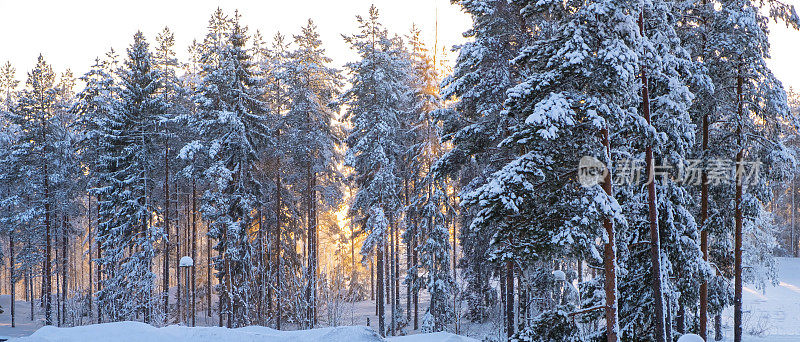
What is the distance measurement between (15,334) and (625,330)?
106 ft

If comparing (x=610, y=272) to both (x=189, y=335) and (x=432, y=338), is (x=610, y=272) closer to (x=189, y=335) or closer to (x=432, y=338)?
(x=432, y=338)

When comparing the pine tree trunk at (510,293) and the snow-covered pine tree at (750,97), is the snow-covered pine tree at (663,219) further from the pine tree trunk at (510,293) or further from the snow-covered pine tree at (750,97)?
the pine tree trunk at (510,293)

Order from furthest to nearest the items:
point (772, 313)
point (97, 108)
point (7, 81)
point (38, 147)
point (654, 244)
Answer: point (7, 81), point (38, 147), point (772, 313), point (97, 108), point (654, 244)

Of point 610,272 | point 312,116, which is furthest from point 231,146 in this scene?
point 610,272

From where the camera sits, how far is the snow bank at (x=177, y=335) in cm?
1006

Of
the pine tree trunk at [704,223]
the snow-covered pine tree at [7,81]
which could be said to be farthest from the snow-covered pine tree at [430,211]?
the snow-covered pine tree at [7,81]

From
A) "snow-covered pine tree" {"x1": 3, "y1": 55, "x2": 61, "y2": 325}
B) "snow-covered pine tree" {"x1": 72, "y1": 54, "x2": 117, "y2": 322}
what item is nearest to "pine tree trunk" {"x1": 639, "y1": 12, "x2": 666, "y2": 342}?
"snow-covered pine tree" {"x1": 72, "y1": 54, "x2": 117, "y2": 322}

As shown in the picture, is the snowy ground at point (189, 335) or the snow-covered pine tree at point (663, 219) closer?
the snowy ground at point (189, 335)

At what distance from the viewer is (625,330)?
12625 millimetres

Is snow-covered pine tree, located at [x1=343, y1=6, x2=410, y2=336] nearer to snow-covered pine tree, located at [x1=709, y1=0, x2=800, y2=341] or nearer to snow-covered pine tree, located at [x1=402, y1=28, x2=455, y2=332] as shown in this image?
snow-covered pine tree, located at [x1=402, y1=28, x2=455, y2=332]

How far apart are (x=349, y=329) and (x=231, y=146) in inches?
550

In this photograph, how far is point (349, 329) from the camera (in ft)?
35.3

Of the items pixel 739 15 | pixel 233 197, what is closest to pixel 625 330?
pixel 739 15

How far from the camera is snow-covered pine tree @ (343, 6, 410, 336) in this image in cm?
2256
